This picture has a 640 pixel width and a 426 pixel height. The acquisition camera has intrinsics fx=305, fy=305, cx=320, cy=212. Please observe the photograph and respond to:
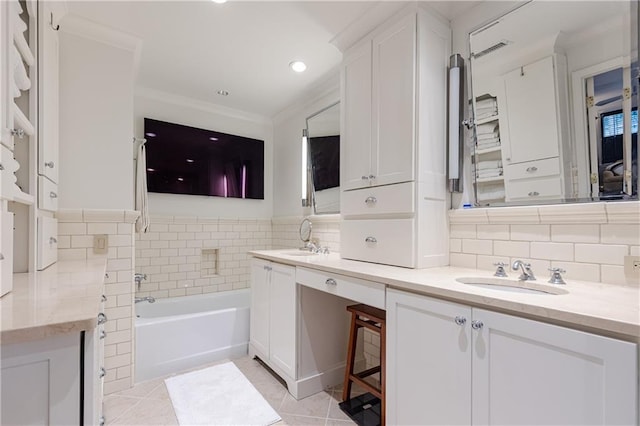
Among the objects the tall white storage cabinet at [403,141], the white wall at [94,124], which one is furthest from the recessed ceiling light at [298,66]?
the white wall at [94,124]

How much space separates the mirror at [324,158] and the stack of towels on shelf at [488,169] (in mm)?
1304

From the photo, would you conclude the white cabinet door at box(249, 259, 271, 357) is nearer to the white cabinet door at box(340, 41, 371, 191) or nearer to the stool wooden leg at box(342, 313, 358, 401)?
the stool wooden leg at box(342, 313, 358, 401)

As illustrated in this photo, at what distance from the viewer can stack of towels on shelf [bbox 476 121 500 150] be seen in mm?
1683

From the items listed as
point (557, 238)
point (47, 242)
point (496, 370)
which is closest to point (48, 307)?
point (47, 242)

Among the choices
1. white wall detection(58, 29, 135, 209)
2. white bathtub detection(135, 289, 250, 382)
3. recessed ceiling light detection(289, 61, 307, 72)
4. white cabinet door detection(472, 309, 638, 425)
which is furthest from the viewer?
recessed ceiling light detection(289, 61, 307, 72)

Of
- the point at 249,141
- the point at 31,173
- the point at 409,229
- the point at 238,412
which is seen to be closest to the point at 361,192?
the point at 409,229

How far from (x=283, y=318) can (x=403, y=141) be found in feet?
4.79

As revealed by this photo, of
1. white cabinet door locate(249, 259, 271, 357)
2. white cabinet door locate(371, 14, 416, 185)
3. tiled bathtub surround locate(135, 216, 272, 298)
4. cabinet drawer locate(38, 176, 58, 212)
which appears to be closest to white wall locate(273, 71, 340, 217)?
tiled bathtub surround locate(135, 216, 272, 298)

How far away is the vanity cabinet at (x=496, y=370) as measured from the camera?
825mm

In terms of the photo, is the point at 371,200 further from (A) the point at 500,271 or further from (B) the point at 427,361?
(B) the point at 427,361

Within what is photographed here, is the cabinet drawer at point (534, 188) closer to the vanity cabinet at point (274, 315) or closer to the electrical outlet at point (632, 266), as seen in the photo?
the electrical outlet at point (632, 266)

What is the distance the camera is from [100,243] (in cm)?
211

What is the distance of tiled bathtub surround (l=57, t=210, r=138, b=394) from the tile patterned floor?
5.8 inches

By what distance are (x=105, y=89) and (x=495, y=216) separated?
2663 millimetres
